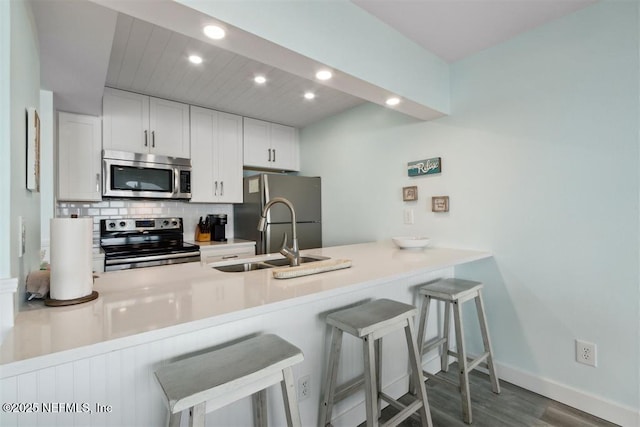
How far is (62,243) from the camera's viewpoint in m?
0.92

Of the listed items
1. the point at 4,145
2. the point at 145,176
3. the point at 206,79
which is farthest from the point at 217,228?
the point at 4,145


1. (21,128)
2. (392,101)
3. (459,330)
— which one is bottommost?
(459,330)

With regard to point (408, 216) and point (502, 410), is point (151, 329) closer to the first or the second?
point (502, 410)

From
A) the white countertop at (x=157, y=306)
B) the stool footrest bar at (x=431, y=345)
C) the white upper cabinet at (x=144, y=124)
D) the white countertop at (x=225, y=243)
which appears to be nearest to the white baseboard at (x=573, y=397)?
the stool footrest bar at (x=431, y=345)

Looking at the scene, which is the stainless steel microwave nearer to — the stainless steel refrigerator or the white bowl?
the stainless steel refrigerator

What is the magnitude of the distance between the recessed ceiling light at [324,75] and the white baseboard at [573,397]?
2.21m

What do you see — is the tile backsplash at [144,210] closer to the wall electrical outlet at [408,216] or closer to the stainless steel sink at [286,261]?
the stainless steel sink at [286,261]

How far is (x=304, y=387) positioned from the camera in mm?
1442

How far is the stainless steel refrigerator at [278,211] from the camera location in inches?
123

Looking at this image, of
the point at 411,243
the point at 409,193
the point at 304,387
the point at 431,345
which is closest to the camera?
the point at 304,387

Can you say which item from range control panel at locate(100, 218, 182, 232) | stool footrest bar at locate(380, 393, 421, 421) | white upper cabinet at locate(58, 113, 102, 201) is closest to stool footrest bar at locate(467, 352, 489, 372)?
stool footrest bar at locate(380, 393, 421, 421)

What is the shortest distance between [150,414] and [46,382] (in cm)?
Answer: 33

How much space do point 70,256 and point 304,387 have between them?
1115mm

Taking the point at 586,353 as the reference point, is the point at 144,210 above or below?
above
